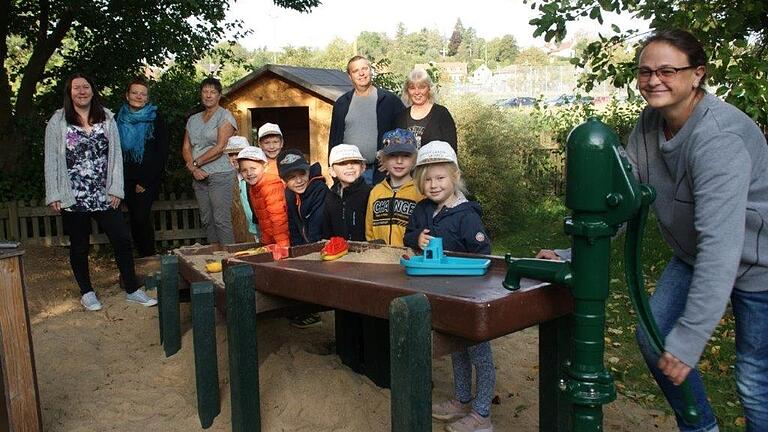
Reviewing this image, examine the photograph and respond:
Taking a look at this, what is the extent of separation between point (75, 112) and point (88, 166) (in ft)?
1.38

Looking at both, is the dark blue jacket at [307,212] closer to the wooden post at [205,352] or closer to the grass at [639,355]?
the wooden post at [205,352]

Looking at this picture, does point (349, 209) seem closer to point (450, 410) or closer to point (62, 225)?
point (450, 410)

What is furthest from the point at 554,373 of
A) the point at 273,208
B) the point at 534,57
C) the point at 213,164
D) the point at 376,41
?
the point at 376,41

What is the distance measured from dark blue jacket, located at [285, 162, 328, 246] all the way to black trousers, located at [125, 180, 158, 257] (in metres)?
2.47

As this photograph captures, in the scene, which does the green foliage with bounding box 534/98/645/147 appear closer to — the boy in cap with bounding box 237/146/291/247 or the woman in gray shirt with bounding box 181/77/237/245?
the woman in gray shirt with bounding box 181/77/237/245

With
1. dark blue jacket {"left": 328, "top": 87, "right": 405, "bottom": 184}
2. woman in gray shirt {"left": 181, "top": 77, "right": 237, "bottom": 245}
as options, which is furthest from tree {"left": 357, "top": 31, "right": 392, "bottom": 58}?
dark blue jacket {"left": 328, "top": 87, "right": 405, "bottom": 184}

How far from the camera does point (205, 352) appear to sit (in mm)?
3400

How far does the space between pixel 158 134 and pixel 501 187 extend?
4.66 meters

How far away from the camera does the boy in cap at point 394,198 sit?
3.87 meters

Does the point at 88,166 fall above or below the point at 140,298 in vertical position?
above

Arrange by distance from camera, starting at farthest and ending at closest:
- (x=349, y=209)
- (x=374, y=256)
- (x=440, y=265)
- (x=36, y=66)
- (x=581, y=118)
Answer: (x=581, y=118) → (x=36, y=66) → (x=349, y=209) → (x=374, y=256) → (x=440, y=265)

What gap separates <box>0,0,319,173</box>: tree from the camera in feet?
27.1

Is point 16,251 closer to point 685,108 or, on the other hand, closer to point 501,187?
point 685,108

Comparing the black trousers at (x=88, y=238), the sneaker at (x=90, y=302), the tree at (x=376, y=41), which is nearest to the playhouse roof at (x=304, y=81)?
the black trousers at (x=88, y=238)
